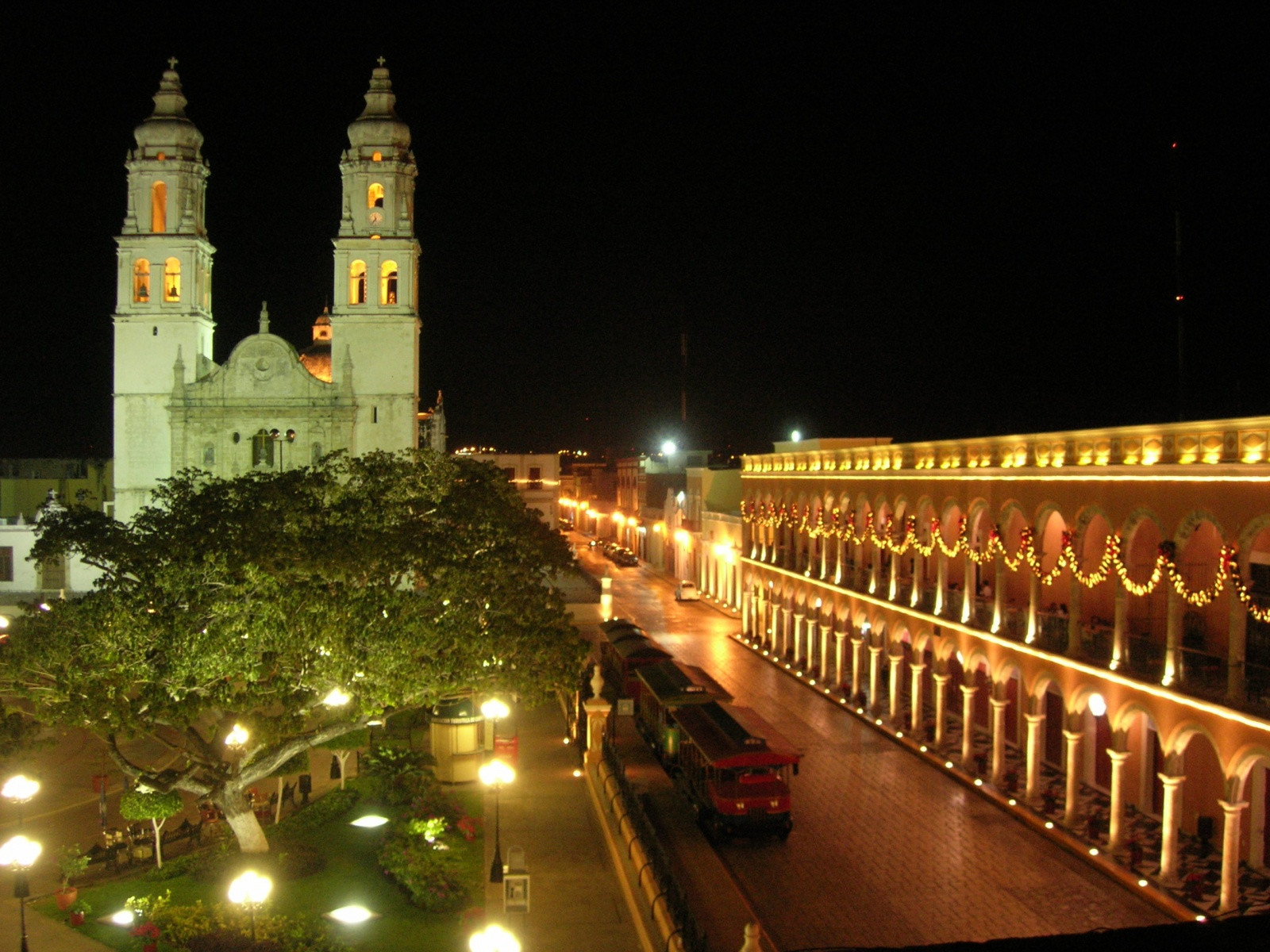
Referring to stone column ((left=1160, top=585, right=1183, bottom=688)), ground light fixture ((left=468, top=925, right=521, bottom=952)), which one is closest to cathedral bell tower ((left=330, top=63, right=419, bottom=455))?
stone column ((left=1160, top=585, right=1183, bottom=688))

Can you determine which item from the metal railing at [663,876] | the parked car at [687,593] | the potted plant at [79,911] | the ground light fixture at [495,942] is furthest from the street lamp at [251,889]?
the parked car at [687,593]

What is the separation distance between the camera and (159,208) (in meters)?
54.2

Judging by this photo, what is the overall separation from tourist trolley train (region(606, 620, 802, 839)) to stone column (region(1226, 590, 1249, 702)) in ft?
25.3

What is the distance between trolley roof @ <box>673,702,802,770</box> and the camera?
21938 millimetres

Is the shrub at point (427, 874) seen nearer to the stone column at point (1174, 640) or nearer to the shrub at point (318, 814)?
the shrub at point (318, 814)

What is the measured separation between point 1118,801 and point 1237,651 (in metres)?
3.93

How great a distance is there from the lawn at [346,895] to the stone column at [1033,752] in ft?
36.0

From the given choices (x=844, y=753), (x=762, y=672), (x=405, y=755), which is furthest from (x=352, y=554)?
(x=762, y=672)

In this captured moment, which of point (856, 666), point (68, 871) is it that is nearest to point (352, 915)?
point (68, 871)

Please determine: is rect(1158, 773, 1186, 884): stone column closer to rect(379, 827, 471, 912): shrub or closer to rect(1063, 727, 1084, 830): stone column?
rect(1063, 727, 1084, 830): stone column

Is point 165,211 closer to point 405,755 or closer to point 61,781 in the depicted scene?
point 61,781

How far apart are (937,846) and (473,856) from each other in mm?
8453

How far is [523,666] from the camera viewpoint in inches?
828

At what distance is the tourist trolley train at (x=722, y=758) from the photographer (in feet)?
71.5
